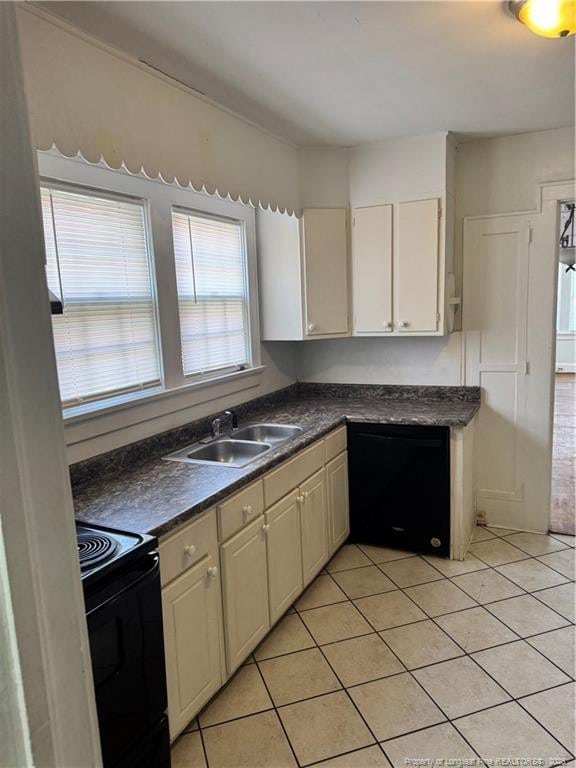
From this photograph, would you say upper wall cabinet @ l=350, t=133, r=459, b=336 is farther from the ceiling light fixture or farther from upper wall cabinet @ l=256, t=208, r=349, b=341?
the ceiling light fixture

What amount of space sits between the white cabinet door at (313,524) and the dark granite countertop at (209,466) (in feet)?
0.88

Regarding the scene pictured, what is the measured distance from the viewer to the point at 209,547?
1.99 meters

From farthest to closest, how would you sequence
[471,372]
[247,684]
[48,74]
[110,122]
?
[471,372] → [247,684] → [110,122] → [48,74]

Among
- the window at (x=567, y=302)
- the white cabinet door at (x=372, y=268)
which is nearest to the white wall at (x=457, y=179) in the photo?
the white cabinet door at (x=372, y=268)

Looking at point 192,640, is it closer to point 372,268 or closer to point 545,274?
point 372,268

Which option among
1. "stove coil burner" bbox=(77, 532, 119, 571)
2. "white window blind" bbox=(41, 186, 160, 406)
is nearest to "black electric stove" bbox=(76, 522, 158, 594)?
"stove coil burner" bbox=(77, 532, 119, 571)

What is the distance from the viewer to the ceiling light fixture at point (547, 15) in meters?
1.65

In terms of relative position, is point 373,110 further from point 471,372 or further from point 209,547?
point 209,547

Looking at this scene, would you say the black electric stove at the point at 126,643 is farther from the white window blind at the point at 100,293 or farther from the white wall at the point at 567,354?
the white wall at the point at 567,354

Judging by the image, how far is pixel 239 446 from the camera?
287 centimetres

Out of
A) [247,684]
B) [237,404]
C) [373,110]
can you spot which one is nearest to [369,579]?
[247,684]

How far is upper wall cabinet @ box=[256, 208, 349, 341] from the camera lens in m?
3.33

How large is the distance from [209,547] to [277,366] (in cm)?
191

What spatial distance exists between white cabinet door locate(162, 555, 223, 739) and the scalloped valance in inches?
58.9
